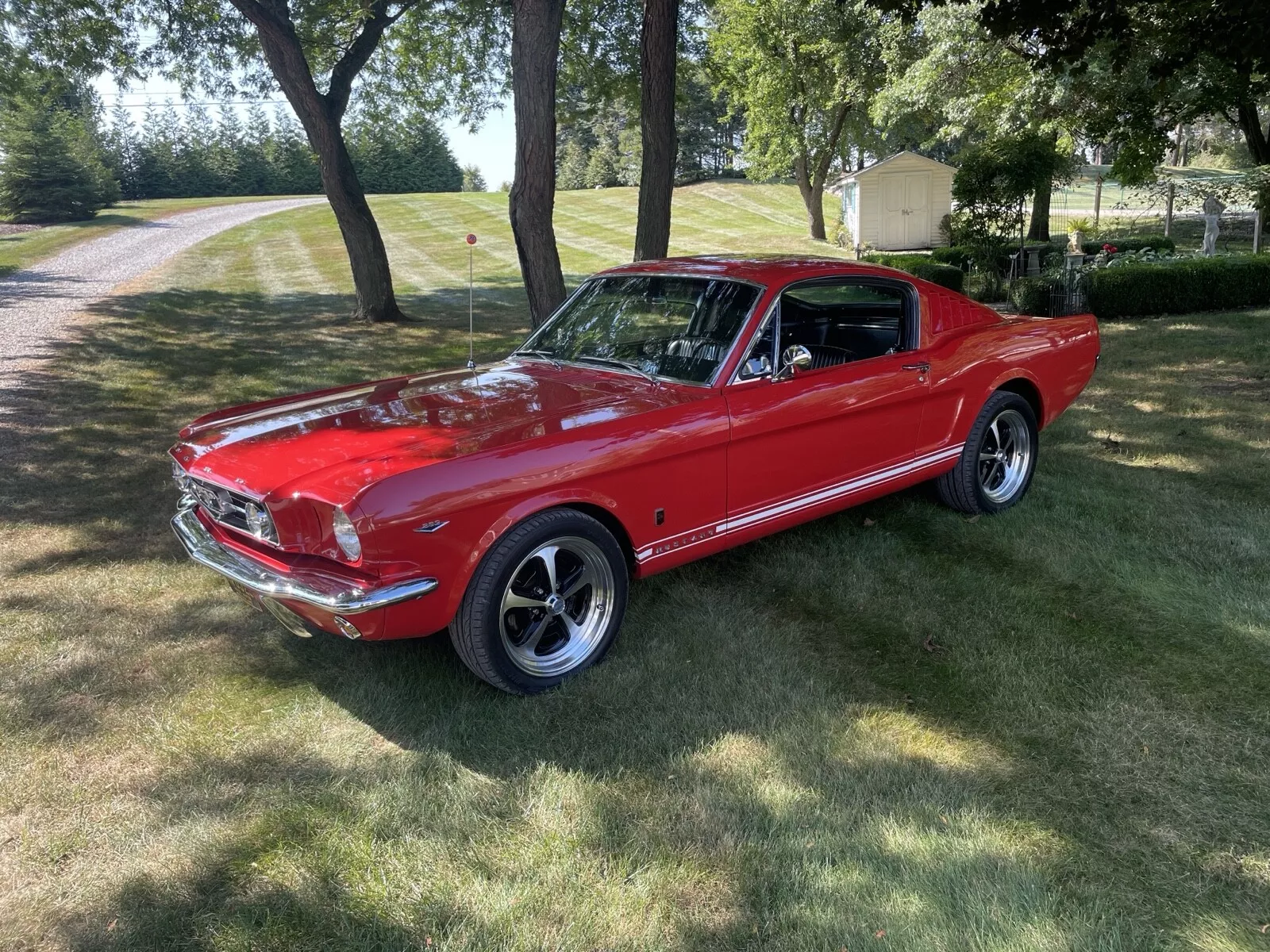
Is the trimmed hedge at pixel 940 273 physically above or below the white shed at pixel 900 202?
below

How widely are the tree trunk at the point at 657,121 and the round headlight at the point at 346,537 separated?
20.3ft

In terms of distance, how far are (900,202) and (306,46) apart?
19021 mm

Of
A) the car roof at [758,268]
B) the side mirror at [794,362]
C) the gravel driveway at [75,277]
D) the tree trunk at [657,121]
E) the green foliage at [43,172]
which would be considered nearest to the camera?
the side mirror at [794,362]

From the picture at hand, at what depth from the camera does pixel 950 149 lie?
5066 cm

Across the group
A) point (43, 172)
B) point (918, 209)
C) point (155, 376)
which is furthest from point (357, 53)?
point (43, 172)

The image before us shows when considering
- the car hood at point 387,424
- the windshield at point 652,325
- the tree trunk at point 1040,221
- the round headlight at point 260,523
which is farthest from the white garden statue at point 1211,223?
the round headlight at point 260,523

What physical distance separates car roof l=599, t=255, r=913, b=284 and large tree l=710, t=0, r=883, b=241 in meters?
20.1

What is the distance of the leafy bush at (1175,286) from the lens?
40.8ft

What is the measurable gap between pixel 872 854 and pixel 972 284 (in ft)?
44.8

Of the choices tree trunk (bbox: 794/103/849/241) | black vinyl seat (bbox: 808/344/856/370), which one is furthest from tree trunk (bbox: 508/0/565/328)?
tree trunk (bbox: 794/103/849/241)

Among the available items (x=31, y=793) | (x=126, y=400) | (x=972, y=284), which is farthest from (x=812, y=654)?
(x=972, y=284)

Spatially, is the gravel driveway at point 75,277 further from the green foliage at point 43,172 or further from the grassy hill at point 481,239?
the green foliage at point 43,172

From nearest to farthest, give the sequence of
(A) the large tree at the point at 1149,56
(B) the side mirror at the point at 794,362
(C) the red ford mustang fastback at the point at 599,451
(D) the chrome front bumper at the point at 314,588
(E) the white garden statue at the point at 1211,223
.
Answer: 1. (D) the chrome front bumper at the point at 314,588
2. (C) the red ford mustang fastback at the point at 599,451
3. (B) the side mirror at the point at 794,362
4. (A) the large tree at the point at 1149,56
5. (E) the white garden statue at the point at 1211,223

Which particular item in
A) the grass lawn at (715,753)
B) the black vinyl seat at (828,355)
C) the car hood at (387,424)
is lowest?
the grass lawn at (715,753)
